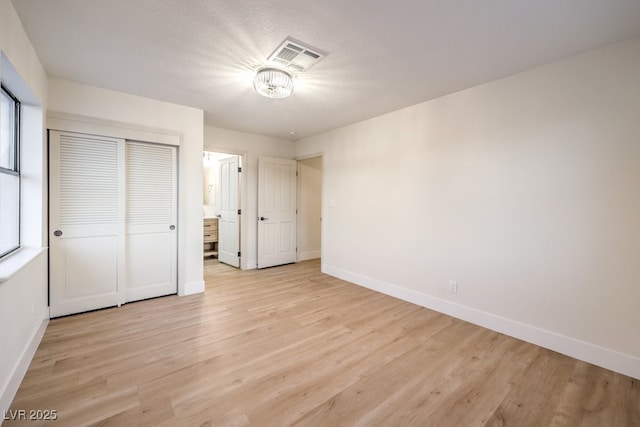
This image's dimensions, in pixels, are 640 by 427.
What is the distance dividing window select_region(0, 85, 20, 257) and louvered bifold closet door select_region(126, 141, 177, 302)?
95cm

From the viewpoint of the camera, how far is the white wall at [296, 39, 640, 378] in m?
2.08

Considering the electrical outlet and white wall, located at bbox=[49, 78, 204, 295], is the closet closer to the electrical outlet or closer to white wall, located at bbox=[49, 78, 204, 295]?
white wall, located at bbox=[49, 78, 204, 295]

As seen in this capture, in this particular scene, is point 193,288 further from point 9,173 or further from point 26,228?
point 9,173

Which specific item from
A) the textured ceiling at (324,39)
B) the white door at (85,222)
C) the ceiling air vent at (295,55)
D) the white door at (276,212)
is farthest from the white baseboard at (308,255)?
the ceiling air vent at (295,55)

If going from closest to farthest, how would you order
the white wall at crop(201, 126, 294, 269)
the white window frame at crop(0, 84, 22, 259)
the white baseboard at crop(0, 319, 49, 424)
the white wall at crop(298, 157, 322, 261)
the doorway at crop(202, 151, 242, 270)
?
the white baseboard at crop(0, 319, 49, 424), the white window frame at crop(0, 84, 22, 259), the white wall at crop(201, 126, 294, 269), the doorway at crop(202, 151, 242, 270), the white wall at crop(298, 157, 322, 261)

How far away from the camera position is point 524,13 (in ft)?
5.80

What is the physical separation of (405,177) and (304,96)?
5.35ft

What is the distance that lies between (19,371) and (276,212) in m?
3.80

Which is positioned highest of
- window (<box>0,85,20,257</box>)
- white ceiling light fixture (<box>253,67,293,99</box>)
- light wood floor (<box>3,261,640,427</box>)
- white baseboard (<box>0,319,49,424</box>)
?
white ceiling light fixture (<box>253,67,293,99</box>)

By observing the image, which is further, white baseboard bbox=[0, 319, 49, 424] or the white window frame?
the white window frame

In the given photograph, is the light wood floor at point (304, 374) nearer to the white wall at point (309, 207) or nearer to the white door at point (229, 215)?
the white door at point (229, 215)

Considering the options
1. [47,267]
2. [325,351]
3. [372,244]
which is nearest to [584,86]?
[372,244]

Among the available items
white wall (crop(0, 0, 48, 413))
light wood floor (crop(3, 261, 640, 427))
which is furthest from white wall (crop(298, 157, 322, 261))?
white wall (crop(0, 0, 48, 413))

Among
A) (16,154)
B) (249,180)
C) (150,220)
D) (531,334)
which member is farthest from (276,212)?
(531,334)
